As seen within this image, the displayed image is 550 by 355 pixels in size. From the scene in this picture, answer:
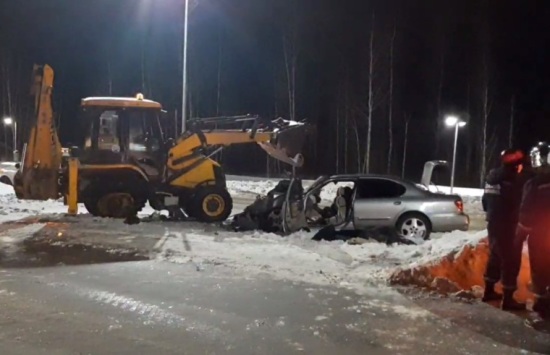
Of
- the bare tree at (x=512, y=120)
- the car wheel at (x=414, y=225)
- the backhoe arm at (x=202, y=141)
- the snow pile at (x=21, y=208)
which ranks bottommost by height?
the snow pile at (x=21, y=208)

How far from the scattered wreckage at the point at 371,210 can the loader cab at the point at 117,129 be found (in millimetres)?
4639

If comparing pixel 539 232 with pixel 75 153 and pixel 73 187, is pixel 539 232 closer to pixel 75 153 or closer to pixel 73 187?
pixel 73 187

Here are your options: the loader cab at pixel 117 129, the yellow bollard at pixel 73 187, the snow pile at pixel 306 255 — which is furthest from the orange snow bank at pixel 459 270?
the yellow bollard at pixel 73 187

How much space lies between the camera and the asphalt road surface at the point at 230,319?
20.0 feet

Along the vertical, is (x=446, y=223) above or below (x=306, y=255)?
above

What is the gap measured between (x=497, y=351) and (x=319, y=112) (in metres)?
49.3

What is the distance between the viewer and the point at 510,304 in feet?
24.5

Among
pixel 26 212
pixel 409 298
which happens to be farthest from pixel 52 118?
pixel 409 298

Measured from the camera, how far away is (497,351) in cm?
607

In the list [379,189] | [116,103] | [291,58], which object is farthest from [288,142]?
[291,58]

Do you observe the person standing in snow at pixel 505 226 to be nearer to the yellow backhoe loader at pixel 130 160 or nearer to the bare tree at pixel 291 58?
the yellow backhoe loader at pixel 130 160

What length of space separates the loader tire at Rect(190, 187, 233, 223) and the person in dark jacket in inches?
389

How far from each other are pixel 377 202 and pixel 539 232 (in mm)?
5444

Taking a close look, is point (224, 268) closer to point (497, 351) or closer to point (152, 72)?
point (497, 351)
